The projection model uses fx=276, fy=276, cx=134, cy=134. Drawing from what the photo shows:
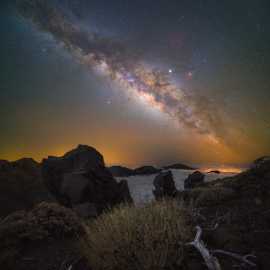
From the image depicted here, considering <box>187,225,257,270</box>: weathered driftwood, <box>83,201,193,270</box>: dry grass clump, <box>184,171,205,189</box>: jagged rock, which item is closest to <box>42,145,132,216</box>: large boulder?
<box>83,201,193,270</box>: dry grass clump

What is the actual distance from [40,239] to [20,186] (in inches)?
439

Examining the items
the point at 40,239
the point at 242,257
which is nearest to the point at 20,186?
the point at 40,239

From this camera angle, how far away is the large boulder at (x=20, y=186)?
16.7 meters

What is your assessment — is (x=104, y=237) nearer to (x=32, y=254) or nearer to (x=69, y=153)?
(x=32, y=254)

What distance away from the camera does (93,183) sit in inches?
696

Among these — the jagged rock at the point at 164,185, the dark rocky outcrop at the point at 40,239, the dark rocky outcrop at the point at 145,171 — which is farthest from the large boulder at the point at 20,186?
the dark rocky outcrop at the point at 145,171

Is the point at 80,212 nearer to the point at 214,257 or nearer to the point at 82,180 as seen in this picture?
the point at 82,180

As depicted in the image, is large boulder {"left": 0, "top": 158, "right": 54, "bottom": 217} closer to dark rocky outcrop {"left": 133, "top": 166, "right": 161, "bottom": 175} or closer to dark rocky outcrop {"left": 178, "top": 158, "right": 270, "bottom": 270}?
dark rocky outcrop {"left": 178, "top": 158, "right": 270, "bottom": 270}

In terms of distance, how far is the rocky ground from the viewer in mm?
5770

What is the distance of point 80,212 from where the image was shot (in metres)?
15.5

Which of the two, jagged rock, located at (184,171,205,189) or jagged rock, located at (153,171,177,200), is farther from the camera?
jagged rock, located at (184,171,205,189)

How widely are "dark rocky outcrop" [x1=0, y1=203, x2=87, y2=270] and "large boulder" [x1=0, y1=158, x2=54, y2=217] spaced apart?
25.2ft

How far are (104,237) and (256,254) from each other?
2.95 metres

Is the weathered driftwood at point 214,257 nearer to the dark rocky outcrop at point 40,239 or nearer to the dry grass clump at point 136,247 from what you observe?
the dry grass clump at point 136,247
